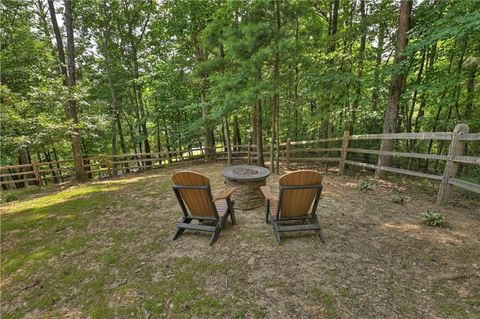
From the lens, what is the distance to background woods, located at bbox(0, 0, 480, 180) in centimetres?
575

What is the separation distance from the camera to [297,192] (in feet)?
9.91

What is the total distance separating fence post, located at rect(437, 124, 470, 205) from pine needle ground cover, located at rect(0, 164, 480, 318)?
28 centimetres

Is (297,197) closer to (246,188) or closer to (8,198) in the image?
(246,188)

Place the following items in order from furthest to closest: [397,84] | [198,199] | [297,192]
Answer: [397,84], [198,199], [297,192]

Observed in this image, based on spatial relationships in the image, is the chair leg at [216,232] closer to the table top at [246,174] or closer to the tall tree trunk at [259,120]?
the table top at [246,174]

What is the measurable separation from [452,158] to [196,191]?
4.36 meters

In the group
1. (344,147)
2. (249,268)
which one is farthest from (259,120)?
(249,268)

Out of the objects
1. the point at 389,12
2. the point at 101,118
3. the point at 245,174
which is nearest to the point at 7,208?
the point at 101,118

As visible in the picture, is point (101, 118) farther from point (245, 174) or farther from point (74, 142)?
point (245, 174)

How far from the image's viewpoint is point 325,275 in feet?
7.95

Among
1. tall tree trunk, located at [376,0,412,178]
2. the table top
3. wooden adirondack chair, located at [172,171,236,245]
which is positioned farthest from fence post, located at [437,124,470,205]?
wooden adirondack chair, located at [172,171,236,245]

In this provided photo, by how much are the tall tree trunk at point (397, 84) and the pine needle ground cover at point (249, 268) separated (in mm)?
2015

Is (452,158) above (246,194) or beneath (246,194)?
above

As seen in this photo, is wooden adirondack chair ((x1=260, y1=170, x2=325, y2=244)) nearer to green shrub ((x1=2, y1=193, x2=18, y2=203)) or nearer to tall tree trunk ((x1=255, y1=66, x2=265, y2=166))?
tall tree trunk ((x1=255, y1=66, x2=265, y2=166))
